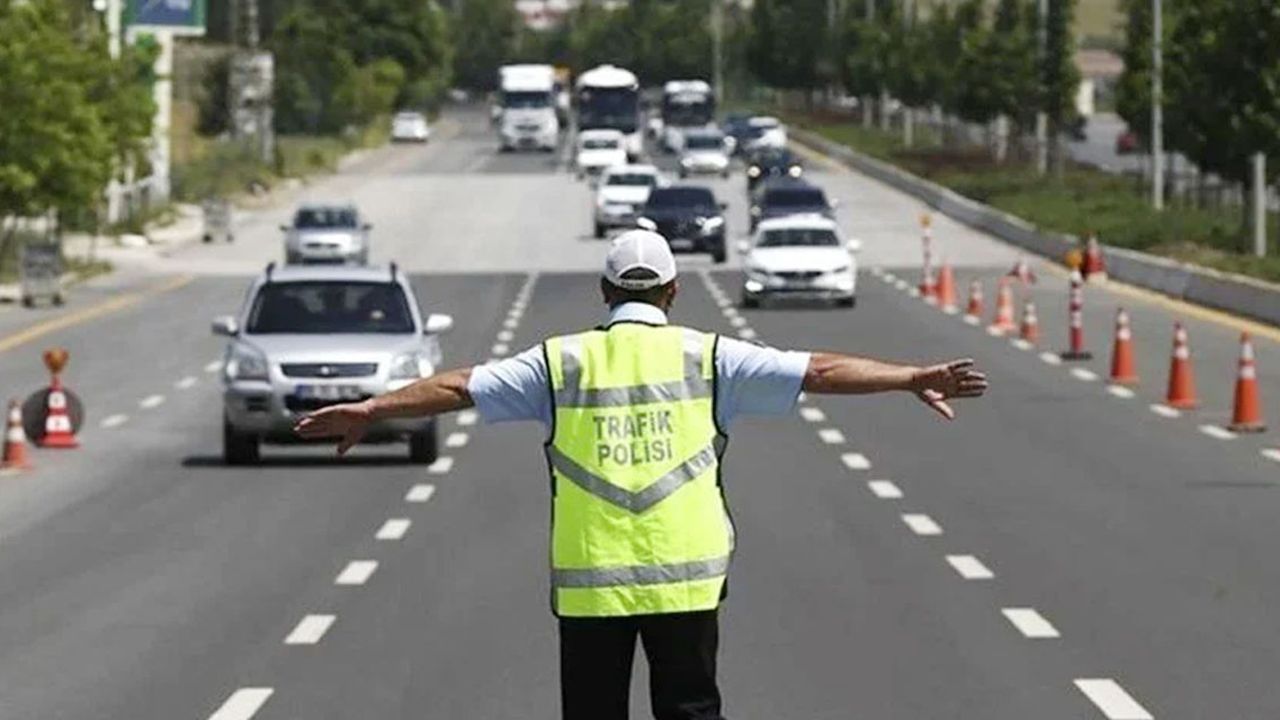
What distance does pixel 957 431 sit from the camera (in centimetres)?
3181

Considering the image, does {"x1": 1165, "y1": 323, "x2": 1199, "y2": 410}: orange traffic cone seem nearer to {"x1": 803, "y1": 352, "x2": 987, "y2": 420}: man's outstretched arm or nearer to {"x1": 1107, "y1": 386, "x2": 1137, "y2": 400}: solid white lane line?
{"x1": 1107, "y1": 386, "x2": 1137, "y2": 400}: solid white lane line

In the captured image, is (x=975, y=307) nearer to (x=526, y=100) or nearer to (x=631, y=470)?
(x=631, y=470)

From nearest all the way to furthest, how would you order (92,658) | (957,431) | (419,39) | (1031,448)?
(92,658) → (1031,448) → (957,431) → (419,39)

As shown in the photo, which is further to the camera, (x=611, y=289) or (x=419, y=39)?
(x=419, y=39)

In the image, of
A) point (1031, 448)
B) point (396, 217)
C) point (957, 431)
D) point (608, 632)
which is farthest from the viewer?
point (396, 217)

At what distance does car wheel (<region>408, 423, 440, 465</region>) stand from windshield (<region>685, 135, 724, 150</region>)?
8794 centimetres

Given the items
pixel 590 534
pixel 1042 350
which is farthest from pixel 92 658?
pixel 1042 350

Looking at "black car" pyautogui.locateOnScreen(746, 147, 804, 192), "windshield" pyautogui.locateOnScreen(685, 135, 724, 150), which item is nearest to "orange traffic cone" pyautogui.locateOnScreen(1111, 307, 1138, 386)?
"black car" pyautogui.locateOnScreen(746, 147, 804, 192)

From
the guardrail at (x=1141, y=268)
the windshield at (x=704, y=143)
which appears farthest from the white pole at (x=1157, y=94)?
the windshield at (x=704, y=143)

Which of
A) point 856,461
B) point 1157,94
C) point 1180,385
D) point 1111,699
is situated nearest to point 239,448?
point 856,461

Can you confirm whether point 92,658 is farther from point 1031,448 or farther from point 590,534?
point 1031,448

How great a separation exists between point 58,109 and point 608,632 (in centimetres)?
5309

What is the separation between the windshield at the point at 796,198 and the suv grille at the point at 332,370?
42916 mm

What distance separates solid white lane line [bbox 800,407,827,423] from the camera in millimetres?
33844
